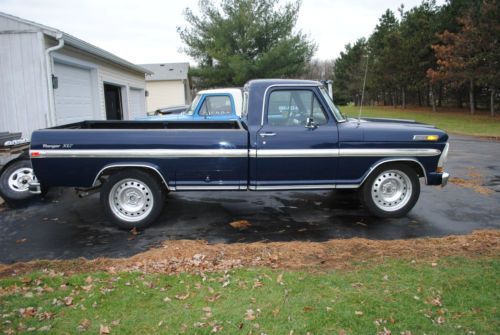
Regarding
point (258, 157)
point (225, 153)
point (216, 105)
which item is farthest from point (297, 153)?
point (216, 105)

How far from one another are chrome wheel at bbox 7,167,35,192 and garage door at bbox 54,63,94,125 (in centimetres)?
388

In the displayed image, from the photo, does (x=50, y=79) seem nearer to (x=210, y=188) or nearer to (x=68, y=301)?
(x=210, y=188)

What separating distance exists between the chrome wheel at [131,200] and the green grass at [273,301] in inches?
68.3

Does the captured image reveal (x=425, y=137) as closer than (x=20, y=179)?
Yes

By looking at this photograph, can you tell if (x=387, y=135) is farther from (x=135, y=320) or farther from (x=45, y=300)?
(x=45, y=300)

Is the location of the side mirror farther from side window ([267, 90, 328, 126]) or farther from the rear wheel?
the rear wheel

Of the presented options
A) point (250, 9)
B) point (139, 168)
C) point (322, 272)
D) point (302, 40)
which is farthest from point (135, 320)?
point (302, 40)

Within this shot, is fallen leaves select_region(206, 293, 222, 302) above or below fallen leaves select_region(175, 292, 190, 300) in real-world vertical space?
below

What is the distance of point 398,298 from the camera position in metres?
3.75

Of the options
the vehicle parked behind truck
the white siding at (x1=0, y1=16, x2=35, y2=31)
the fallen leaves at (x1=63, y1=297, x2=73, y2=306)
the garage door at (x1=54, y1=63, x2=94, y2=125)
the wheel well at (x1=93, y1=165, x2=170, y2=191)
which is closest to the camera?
the fallen leaves at (x1=63, y1=297, x2=73, y2=306)

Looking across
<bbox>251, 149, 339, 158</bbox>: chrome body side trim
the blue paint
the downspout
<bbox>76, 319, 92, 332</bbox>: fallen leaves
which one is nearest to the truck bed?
the blue paint

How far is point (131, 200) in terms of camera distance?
6.07 m

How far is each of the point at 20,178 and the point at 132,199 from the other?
2844 millimetres

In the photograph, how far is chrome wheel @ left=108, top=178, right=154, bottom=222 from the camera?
5.97 meters
